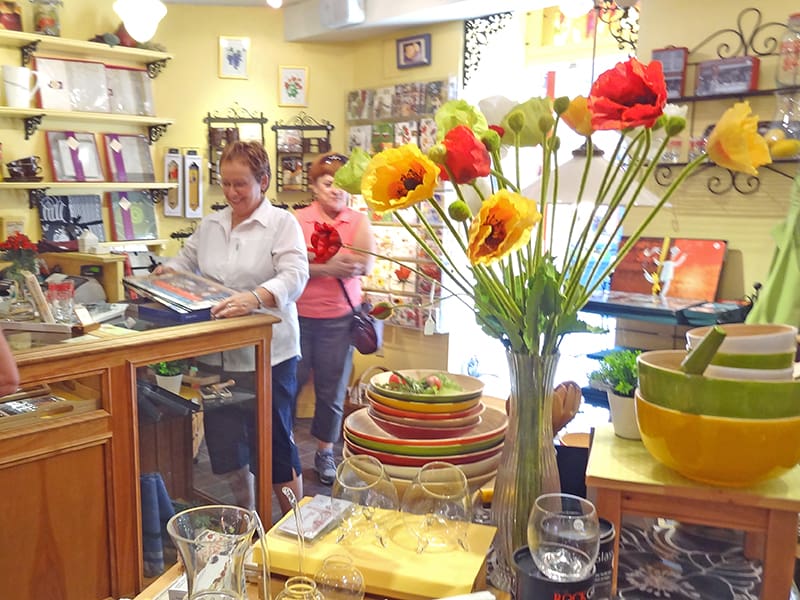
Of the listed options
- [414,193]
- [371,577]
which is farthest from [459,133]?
[371,577]

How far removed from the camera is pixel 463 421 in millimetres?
1241

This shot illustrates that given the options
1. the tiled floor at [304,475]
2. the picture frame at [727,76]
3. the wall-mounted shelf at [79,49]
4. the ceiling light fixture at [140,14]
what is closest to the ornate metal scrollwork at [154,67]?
the wall-mounted shelf at [79,49]

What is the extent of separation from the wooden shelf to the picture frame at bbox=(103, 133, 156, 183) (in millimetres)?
463

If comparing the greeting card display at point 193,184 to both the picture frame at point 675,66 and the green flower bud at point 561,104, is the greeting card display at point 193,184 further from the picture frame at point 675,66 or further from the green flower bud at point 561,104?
the green flower bud at point 561,104

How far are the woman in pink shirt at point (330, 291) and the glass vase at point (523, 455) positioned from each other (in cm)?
228

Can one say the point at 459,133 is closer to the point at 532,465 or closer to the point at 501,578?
the point at 532,465

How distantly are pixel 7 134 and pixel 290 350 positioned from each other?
2.53m

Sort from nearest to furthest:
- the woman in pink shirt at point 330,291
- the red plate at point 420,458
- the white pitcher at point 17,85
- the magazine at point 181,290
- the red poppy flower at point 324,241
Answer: the red poppy flower at point 324,241, the red plate at point 420,458, the magazine at point 181,290, the woman in pink shirt at point 330,291, the white pitcher at point 17,85

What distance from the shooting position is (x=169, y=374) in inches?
81.3

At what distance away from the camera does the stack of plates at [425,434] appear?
118cm

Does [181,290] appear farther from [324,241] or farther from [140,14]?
[140,14]

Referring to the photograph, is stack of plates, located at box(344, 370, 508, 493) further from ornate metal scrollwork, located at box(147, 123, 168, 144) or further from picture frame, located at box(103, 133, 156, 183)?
ornate metal scrollwork, located at box(147, 123, 168, 144)

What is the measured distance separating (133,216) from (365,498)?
3.88 meters

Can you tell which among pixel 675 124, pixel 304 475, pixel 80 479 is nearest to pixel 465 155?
pixel 675 124
